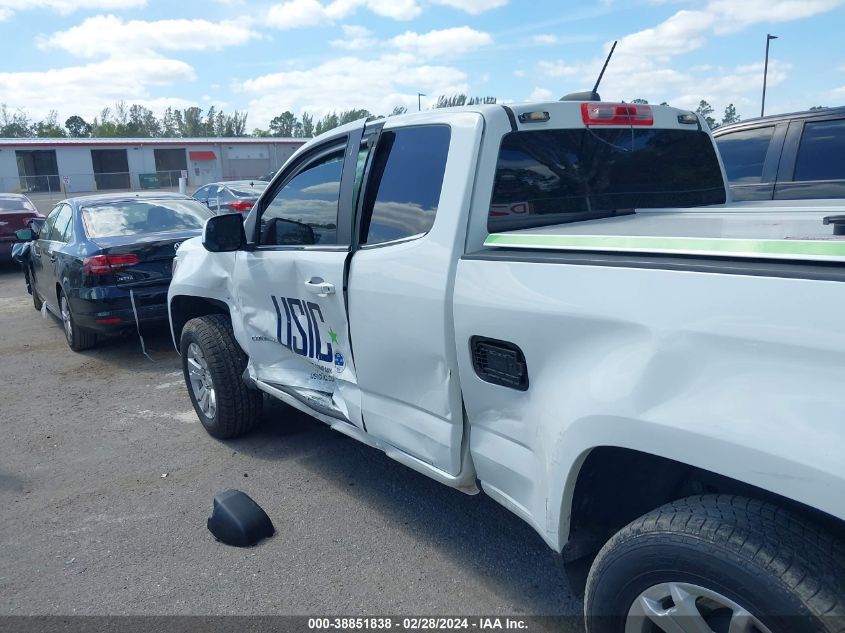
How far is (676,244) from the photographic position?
1.99m

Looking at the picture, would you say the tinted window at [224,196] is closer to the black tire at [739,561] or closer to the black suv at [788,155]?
the black suv at [788,155]

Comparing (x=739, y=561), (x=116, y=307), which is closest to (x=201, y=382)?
(x=116, y=307)

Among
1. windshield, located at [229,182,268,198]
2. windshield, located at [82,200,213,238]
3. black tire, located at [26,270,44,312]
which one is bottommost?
black tire, located at [26,270,44,312]

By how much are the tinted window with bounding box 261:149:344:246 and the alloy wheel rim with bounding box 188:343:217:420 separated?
3.78ft

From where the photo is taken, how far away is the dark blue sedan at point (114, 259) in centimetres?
659

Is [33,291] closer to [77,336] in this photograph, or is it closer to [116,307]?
[77,336]

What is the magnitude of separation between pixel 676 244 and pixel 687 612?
39.6 inches

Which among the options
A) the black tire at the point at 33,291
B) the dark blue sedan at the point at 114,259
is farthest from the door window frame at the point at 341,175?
the black tire at the point at 33,291

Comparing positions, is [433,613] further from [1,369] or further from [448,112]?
[1,369]

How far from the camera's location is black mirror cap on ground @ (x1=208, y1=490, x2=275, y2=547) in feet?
11.1

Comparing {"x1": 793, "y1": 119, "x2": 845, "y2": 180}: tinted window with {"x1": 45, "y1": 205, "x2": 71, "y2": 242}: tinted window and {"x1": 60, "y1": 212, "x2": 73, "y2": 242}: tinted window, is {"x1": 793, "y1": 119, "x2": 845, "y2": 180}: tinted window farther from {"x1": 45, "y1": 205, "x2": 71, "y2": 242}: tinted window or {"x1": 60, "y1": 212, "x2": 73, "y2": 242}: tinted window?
{"x1": 45, "y1": 205, "x2": 71, "y2": 242}: tinted window

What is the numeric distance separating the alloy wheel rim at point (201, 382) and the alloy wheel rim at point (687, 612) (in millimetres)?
3261

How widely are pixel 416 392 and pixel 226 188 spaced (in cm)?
1637

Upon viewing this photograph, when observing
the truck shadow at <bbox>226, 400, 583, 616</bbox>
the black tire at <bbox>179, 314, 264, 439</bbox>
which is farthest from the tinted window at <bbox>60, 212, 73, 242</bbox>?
the truck shadow at <bbox>226, 400, 583, 616</bbox>
